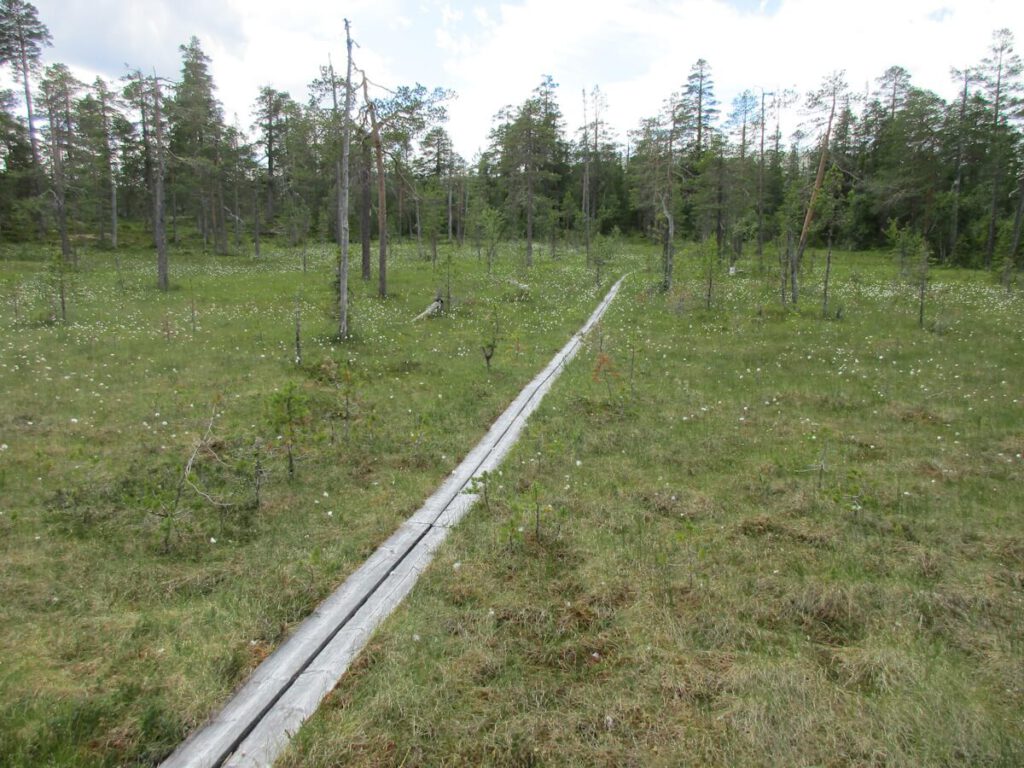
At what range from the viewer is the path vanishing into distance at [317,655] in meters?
4.03

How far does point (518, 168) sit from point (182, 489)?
119 feet

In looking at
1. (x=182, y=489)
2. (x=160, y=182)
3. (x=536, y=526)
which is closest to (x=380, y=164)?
(x=160, y=182)

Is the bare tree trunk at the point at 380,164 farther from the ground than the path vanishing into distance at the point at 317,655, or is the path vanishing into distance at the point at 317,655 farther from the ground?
the bare tree trunk at the point at 380,164

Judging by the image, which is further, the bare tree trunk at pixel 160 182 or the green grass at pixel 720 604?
the bare tree trunk at pixel 160 182

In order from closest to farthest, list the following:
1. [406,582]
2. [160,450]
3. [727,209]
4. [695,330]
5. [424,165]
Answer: [406,582]
[160,450]
[695,330]
[727,209]
[424,165]

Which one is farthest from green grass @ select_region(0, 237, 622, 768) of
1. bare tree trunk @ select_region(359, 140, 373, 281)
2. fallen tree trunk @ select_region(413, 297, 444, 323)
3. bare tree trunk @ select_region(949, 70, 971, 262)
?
bare tree trunk @ select_region(949, 70, 971, 262)

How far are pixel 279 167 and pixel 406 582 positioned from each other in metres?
59.1

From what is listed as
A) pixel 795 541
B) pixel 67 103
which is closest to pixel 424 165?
pixel 67 103

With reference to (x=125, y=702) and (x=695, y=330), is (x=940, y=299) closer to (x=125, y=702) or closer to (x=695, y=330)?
(x=695, y=330)

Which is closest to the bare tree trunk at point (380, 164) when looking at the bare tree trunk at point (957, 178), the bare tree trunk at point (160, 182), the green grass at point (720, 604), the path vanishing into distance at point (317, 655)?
the bare tree trunk at point (160, 182)

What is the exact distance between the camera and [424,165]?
214 feet

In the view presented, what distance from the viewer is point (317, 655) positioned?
5004 millimetres

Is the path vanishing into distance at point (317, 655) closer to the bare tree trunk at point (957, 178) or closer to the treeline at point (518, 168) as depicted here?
the treeline at point (518, 168)

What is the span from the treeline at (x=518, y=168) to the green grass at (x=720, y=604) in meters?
16.9
